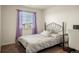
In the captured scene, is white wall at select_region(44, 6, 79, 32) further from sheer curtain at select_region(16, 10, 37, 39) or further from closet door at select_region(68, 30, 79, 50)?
sheer curtain at select_region(16, 10, 37, 39)

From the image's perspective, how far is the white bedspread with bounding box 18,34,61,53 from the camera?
0.94 m

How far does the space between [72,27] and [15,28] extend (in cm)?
77

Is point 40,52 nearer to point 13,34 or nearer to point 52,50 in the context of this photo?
point 52,50

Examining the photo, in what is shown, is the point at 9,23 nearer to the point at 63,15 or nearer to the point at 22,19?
the point at 22,19

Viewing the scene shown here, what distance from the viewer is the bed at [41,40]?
3.08 ft

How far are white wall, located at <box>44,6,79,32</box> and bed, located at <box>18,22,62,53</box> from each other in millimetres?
92

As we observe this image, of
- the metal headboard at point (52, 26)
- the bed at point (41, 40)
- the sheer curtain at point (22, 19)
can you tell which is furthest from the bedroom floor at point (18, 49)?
the metal headboard at point (52, 26)

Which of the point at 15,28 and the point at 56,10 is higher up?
the point at 56,10

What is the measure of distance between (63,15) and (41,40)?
1.52 ft

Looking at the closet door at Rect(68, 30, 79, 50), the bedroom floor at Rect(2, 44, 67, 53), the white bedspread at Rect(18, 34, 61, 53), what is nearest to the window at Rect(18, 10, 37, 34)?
the white bedspread at Rect(18, 34, 61, 53)

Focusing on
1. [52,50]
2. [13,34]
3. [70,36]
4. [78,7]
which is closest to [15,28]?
[13,34]

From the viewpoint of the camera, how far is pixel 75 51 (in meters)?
0.96

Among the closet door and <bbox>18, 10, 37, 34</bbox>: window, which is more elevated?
<bbox>18, 10, 37, 34</bbox>: window

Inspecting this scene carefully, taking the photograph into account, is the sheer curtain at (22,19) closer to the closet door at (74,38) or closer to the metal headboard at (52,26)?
the metal headboard at (52,26)
